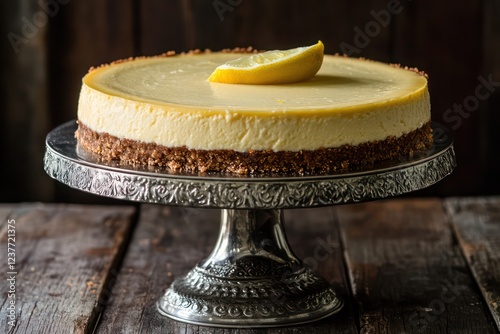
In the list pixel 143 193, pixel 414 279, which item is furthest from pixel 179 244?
pixel 143 193

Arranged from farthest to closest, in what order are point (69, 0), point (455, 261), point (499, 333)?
point (69, 0)
point (455, 261)
point (499, 333)

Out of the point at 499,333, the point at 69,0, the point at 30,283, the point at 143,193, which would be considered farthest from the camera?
the point at 69,0

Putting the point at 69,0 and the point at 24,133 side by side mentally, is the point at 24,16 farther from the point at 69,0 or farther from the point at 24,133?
the point at 24,133
